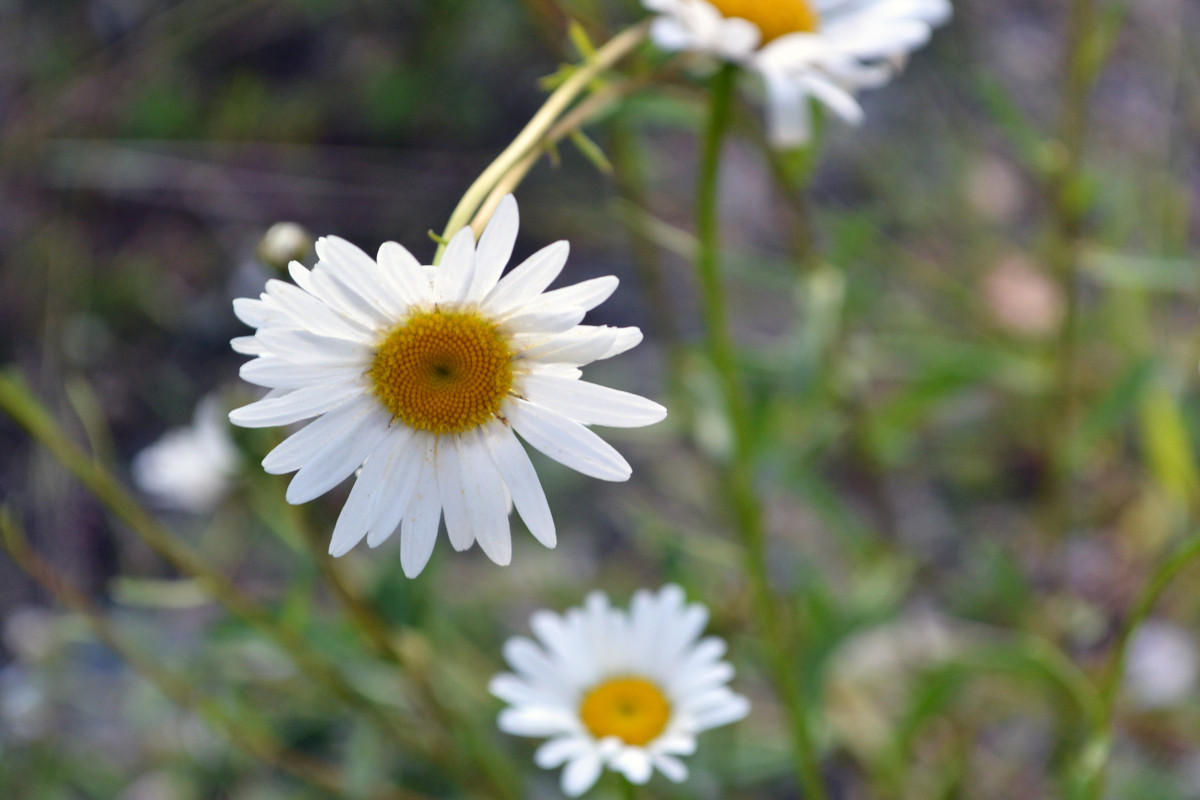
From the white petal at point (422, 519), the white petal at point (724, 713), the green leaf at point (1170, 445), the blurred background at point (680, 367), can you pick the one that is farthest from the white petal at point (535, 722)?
the green leaf at point (1170, 445)

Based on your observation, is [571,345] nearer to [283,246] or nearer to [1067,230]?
[283,246]

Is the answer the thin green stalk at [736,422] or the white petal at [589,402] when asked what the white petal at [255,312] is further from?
the thin green stalk at [736,422]

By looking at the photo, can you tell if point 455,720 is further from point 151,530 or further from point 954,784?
point 954,784

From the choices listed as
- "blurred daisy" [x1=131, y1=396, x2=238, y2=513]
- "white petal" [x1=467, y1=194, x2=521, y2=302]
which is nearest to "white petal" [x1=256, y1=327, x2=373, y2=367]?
"white petal" [x1=467, y1=194, x2=521, y2=302]

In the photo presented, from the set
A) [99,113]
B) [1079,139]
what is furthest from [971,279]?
[99,113]

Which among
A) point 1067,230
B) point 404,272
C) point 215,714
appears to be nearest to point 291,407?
point 404,272

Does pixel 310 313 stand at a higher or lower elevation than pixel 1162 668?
lower
